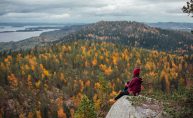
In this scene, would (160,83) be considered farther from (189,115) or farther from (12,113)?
(189,115)

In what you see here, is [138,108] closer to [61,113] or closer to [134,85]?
[134,85]

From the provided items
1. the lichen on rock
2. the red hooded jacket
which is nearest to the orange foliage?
the lichen on rock

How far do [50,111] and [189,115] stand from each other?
16005 cm

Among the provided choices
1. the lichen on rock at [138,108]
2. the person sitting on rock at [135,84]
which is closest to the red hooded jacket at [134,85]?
the person sitting on rock at [135,84]

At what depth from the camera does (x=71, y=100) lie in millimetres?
199625

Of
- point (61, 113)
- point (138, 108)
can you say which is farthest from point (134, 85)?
point (61, 113)

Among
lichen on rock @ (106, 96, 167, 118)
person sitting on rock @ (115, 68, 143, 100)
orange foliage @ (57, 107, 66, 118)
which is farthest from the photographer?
orange foliage @ (57, 107, 66, 118)

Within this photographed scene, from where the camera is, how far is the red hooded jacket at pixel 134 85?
936 inches

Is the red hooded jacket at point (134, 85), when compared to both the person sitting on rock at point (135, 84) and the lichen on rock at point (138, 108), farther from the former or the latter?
the lichen on rock at point (138, 108)

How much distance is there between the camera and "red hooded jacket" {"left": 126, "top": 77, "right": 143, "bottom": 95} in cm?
2377

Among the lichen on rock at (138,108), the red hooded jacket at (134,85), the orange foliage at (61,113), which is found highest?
the red hooded jacket at (134,85)

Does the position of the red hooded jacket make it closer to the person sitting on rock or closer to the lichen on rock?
the person sitting on rock

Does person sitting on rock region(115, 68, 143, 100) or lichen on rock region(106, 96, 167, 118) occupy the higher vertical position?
person sitting on rock region(115, 68, 143, 100)

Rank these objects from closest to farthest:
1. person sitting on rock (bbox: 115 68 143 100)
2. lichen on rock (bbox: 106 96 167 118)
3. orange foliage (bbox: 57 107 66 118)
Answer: lichen on rock (bbox: 106 96 167 118) → person sitting on rock (bbox: 115 68 143 100) → orange foliage (bbox: 57 107 66 118)
